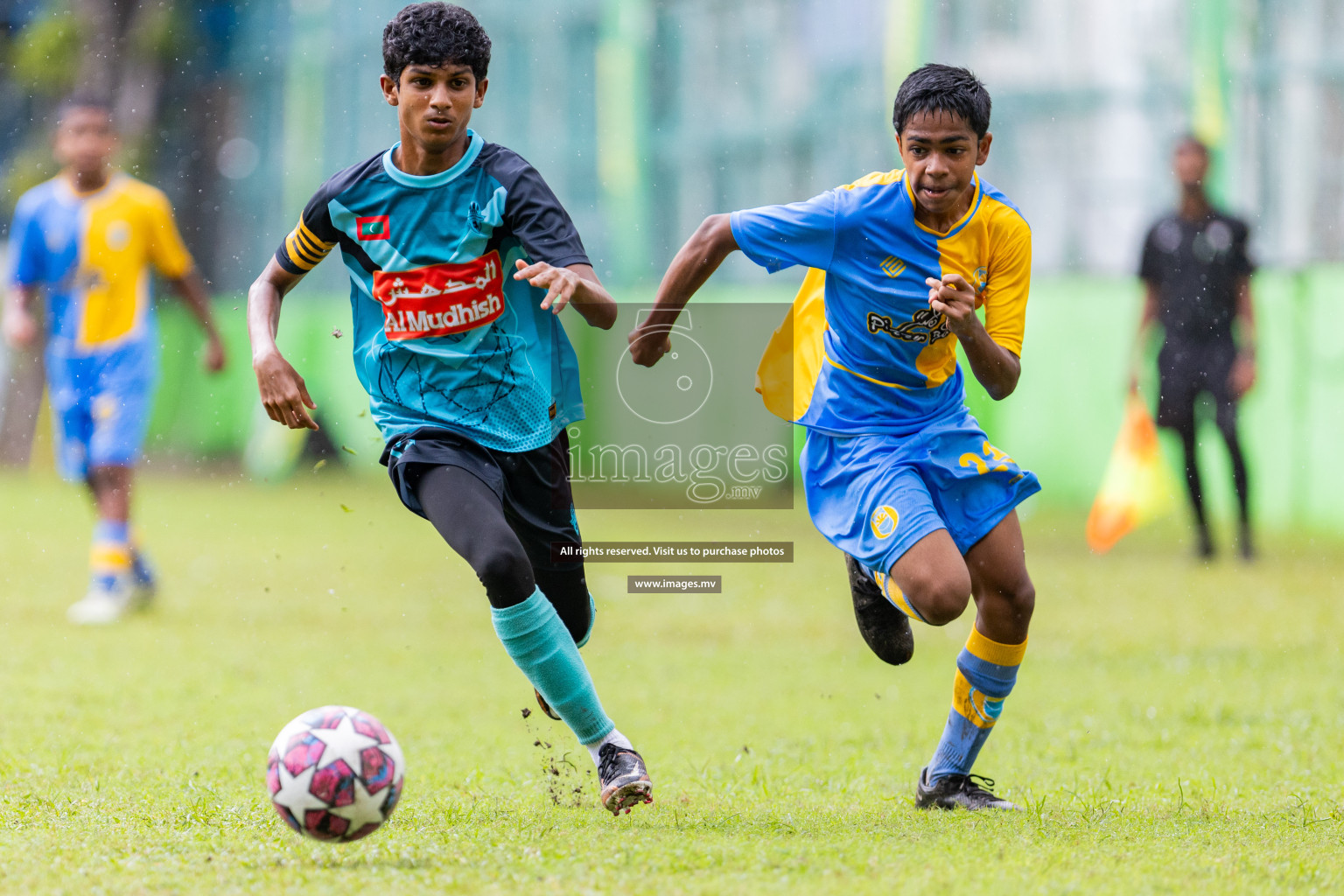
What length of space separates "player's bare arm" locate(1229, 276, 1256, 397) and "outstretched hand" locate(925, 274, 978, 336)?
6640 millimetres

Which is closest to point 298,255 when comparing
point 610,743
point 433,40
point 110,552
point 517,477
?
point 433,40

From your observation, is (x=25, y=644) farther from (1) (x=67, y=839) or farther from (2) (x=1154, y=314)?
Answer: (2) (x=1154, y=314)

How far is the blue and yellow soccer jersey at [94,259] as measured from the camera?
8.24 metres

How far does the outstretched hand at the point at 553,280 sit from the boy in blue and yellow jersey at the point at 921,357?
1.24 ft

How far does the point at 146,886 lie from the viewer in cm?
309

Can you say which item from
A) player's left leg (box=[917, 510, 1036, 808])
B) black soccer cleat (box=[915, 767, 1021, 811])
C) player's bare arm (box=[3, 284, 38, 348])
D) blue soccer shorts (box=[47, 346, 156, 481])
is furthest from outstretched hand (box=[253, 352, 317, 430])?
player's bare arm (box=[3, 284, 38, 348])

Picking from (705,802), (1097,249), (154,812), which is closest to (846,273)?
(705,802)

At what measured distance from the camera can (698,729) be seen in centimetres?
564

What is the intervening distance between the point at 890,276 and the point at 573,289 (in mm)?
912

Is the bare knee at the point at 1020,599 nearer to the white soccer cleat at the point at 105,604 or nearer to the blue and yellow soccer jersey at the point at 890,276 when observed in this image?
the blue and yellow soccer jersey at the point at 890,276

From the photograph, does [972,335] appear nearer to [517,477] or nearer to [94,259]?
[517,477]

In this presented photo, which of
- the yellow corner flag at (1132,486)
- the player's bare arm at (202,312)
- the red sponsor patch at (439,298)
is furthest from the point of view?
the yellow corner flag at (1132,486)

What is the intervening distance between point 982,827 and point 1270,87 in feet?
34.3

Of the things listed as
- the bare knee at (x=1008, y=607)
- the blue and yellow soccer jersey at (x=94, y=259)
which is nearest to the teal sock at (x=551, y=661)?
the bare knee at (x=1008, y=607)
